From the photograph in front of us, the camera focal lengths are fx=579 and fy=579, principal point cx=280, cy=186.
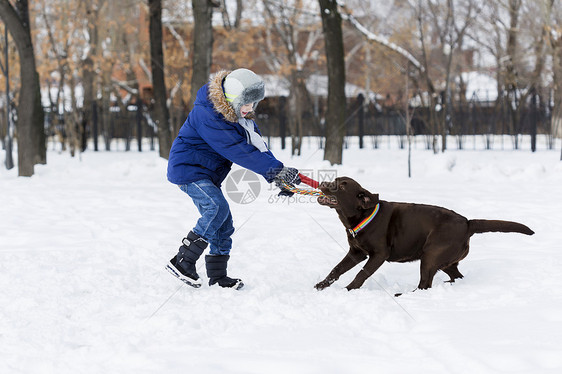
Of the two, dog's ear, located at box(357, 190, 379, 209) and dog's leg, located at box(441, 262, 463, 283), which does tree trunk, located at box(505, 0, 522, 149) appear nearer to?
dog's leg, located at box(441, 262, 463, 283)

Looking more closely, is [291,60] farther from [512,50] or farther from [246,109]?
[246,109]

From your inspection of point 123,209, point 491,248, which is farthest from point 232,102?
point 123,209

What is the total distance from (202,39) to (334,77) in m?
3.00

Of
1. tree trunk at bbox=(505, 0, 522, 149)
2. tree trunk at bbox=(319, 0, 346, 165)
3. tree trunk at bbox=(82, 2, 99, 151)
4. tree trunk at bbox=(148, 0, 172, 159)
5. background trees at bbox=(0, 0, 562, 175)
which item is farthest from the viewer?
tree trunk at bbox=(505, 0, 522, 149)

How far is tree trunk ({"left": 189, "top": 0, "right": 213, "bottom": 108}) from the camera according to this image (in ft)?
38.3

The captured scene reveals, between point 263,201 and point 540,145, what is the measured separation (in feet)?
41.6

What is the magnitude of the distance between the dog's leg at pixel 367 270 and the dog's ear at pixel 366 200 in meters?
0.39

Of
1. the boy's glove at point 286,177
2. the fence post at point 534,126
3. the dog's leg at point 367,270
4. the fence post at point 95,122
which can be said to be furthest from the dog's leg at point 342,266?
the fence post at point 95,122

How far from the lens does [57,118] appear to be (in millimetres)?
23031

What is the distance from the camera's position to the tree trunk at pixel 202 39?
11.7m

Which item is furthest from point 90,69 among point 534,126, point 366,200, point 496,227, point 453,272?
point 496,227

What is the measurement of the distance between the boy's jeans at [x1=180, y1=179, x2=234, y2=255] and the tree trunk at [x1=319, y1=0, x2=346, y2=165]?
8.55 m

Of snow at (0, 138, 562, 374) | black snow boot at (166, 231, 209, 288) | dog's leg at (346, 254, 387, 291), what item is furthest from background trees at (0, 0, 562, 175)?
dog's leg at (346, 254, 387, 291)

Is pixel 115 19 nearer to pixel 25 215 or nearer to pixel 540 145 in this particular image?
pixel 540 145
